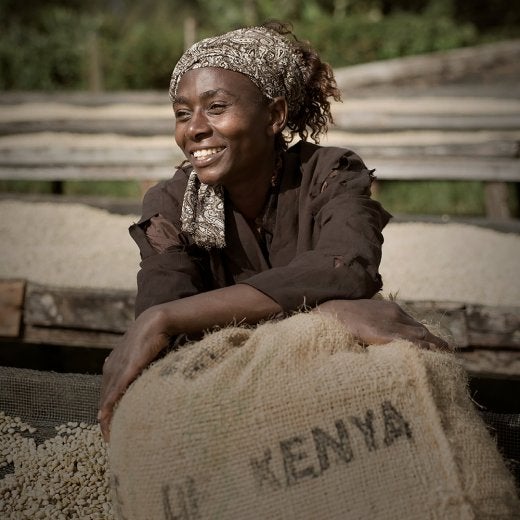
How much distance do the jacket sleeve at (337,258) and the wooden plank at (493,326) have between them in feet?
3.32

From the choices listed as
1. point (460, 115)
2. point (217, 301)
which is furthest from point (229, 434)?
point (460, 115)

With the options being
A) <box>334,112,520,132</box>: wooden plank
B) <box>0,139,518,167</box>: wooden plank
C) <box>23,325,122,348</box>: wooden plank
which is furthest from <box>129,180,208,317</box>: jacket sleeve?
<box>334,112,520,132</box>: wooden plank

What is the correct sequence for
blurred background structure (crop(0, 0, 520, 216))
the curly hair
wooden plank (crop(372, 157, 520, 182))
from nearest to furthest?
1. the curly hair
2. wooden plank (crop(372, 157, 520, 182))
3. blurred background structure (crop(0, 0, 520, 216))

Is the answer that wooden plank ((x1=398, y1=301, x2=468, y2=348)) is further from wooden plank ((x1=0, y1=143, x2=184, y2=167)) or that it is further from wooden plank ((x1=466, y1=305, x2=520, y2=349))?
wooden plank ((x1=0, y1=143, x2=184, y2=167))

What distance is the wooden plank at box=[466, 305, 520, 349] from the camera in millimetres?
2869

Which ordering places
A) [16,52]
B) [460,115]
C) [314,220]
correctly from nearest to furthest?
[314,220] → [460,115] → [16,52]

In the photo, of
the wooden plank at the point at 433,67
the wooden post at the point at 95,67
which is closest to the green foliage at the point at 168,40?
the wooden post at the point at 95,67

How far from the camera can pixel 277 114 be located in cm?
218

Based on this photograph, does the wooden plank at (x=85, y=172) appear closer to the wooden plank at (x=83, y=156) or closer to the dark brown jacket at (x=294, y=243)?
the wooden plank at (x=83, y=156)

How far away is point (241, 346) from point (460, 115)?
544cm

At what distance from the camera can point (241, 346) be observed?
5.74 feet

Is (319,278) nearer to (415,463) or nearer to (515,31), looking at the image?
(415,463)

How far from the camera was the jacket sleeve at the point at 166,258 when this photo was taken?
78.0 inches

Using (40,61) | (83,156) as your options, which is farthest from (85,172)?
(40,61)
